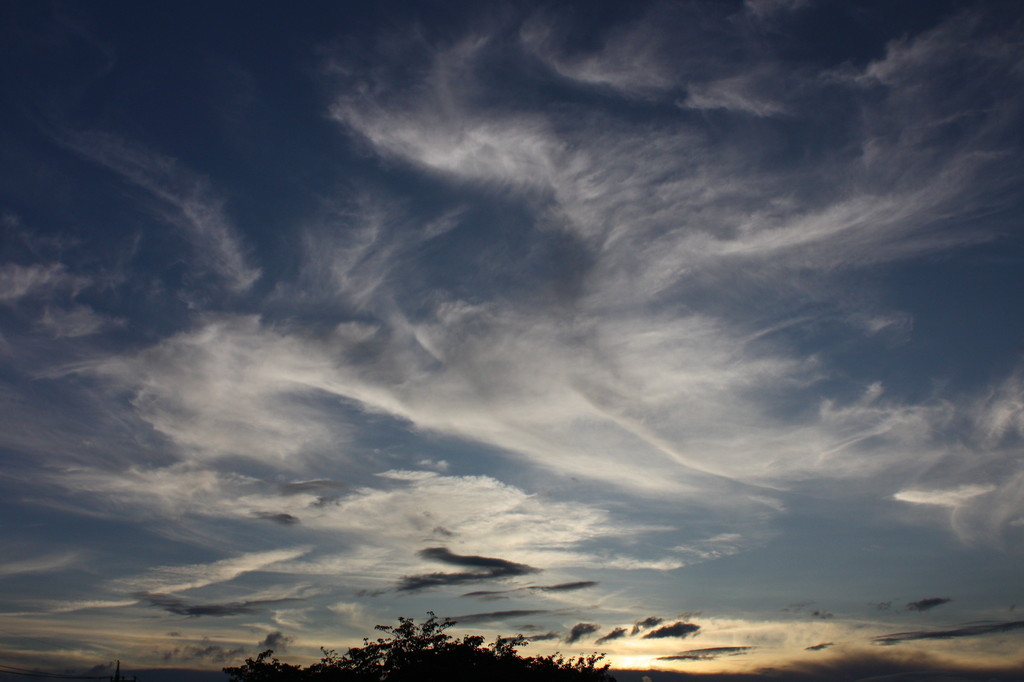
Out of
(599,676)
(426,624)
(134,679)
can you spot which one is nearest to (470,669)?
(426,624)

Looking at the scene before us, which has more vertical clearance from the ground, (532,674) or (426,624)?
(426,624)

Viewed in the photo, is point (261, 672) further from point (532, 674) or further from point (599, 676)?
point (599, 676)

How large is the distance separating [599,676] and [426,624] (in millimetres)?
20806

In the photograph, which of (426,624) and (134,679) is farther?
(134,679)

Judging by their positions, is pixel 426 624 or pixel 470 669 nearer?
pixel 470 669

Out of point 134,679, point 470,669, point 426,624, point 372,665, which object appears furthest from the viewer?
point 134,679

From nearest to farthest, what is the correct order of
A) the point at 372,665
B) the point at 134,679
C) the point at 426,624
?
the point at 372,665, the point at 426,624, the point at 134,679

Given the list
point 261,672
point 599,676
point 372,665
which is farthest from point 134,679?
point 599,676

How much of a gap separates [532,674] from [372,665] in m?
18.0

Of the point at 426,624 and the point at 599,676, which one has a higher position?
the point at 426,624

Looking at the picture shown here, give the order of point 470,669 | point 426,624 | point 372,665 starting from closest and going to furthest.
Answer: point 470,669 < point 372,665 < point 426,624

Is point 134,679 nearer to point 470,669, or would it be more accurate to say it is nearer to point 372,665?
point 372,665

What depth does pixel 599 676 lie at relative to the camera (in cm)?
7881

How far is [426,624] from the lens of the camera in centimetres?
8088
